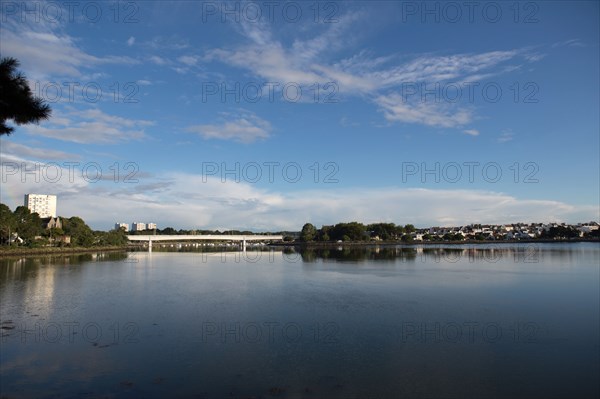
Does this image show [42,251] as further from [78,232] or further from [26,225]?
[78,232]

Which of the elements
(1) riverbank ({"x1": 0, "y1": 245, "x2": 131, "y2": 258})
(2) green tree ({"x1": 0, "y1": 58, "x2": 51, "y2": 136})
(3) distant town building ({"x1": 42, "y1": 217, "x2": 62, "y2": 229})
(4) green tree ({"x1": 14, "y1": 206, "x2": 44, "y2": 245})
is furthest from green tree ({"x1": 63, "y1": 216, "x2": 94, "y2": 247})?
(2) green tree ({"x1": 0, "y1": 58, "x2": 51, "y2": 136})

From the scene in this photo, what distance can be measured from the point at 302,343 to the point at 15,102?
9262mm

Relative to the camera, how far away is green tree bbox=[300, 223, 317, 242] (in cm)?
11619

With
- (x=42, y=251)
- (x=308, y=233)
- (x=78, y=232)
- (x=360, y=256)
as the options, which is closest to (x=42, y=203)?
(x=78, y=232)

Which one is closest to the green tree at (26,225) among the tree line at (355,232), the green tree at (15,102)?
the green tree at (15,102)

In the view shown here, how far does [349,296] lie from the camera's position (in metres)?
20.3

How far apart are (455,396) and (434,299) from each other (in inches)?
470

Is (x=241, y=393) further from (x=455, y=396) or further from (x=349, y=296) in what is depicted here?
(x=349, y=296)

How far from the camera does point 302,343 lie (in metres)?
11.7

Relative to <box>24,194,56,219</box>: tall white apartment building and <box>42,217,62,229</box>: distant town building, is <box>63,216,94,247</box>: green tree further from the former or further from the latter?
<box>24,194,56,219</box>: tall white apartment building

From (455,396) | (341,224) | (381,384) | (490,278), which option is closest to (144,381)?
(381,384)

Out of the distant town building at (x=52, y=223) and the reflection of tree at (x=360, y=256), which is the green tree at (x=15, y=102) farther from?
the distant town building at (x=52, y=223)

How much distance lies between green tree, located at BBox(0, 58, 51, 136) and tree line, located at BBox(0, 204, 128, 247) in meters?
53.8

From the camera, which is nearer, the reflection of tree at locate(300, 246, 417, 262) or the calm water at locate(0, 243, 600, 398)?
the calm water at locate(0, 243, 600, 398)
